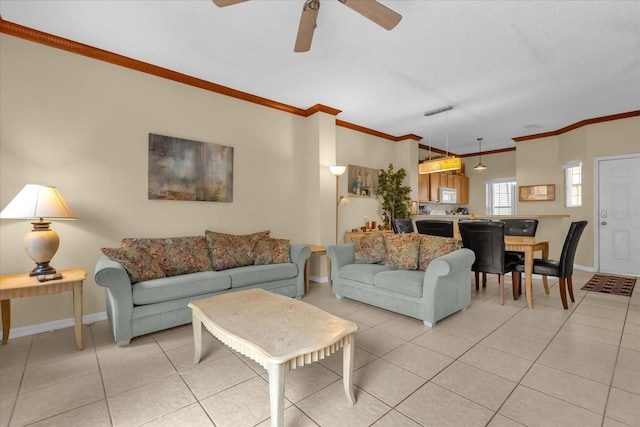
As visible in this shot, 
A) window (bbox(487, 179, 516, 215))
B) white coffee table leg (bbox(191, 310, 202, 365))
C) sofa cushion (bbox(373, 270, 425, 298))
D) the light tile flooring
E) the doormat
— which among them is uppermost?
window (bbox(487, 179, 516, 215))

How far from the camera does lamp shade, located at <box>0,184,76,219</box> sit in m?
2.32

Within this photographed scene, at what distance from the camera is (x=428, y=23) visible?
2.60 m

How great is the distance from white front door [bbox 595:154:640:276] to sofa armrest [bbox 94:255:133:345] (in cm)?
725

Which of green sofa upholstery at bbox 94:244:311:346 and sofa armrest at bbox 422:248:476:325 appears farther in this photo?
sofa armrest at bbox 422:248:476:325

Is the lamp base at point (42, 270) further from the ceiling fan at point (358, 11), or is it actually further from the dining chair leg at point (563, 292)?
the dining chair leg at point (563, 292)

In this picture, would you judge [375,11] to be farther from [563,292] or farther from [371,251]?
[563,292]

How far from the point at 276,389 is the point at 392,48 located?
3.11 meters

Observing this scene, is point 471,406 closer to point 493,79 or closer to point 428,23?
point 428,23

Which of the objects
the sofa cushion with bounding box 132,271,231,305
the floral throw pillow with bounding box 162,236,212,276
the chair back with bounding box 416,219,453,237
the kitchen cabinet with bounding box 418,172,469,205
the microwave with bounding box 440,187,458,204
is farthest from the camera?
the microwave with bounding box 440,187,458,204

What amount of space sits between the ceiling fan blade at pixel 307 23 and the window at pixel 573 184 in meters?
6.14

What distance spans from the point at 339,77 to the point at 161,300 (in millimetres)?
3131

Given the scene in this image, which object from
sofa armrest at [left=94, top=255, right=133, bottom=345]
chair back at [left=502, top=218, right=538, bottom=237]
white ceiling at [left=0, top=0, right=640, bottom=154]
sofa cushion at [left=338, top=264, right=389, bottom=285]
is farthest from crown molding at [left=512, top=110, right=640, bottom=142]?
sofa armrest at [left=94, top=255, right=133, bottom=345]

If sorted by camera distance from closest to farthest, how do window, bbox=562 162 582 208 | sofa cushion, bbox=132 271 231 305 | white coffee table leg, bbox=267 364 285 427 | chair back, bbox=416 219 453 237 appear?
1. white coffee table leg, bbox=267 364 285 427
2. sofa cushion, bbox=132 271 231 305
3. chair back, bbox=416 219 453 237
4. window, bbox=562 162 582 208

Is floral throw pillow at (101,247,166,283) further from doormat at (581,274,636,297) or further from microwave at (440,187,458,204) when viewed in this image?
microwave at (440,187,458,204)
